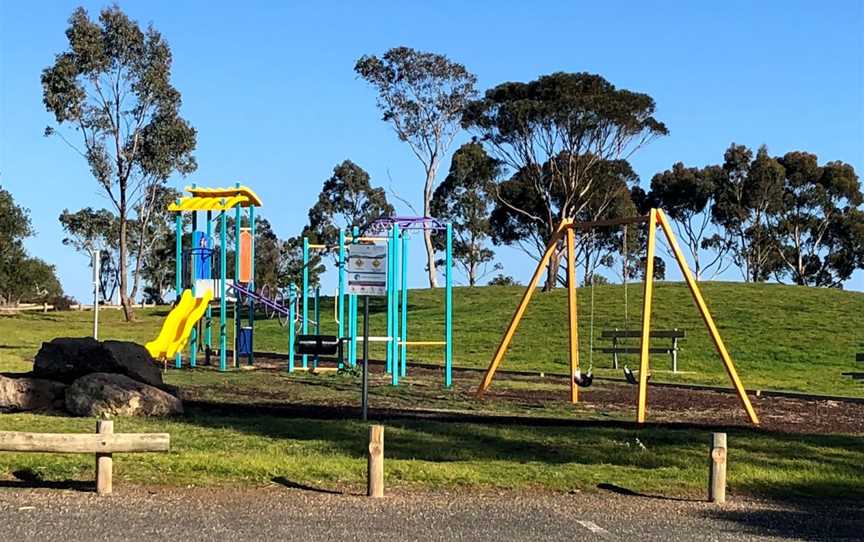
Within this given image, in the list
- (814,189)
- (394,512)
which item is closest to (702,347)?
(394,512)

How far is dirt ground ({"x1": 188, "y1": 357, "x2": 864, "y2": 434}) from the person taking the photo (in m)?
15.9

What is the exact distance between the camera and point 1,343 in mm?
32031

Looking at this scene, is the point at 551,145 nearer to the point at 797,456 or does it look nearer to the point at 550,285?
the point at 550,285

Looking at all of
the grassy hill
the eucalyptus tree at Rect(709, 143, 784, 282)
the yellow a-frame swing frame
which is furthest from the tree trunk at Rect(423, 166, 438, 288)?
the yellow a-frame swing frame

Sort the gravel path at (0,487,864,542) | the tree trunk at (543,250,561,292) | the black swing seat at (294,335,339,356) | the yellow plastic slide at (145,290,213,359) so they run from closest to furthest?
the gravel path at (0,487,864,542), the black swing seat at (294,335,339,356), the yellow plastic slide at (145,290,213,359), the tree trunk at (543,250,561,292)

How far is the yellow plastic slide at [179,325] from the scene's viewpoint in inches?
939

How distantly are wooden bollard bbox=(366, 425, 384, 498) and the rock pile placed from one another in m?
5.26

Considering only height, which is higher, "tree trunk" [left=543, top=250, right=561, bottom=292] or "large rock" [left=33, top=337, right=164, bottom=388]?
"tree trunk" [left=543, top=250, right=561, bottom=292]

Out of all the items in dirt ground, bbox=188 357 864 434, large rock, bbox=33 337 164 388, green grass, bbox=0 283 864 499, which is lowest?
dirt ground, bbox=188 357 864 434

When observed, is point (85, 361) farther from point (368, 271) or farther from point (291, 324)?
point (291, 324)

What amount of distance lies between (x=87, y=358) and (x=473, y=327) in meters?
28.0

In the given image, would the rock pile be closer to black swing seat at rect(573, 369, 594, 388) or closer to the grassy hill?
black swing seat at rect(573, 369, 594, 388)

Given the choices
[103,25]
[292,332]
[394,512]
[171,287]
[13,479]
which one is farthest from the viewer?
[171,287]

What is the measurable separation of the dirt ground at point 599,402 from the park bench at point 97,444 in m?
6.71
